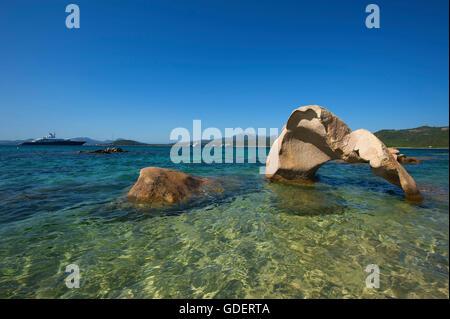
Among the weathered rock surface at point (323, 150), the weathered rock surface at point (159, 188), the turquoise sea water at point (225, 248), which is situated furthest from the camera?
the weathered rock surface at point (323, 150)

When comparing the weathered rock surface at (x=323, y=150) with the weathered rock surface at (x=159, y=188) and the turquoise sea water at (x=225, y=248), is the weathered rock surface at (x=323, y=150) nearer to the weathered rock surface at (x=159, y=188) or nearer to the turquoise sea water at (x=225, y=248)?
the turquoise sea water at (x=225, y=248)

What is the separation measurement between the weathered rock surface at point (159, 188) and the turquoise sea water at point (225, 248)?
0.59m

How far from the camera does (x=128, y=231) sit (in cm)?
462

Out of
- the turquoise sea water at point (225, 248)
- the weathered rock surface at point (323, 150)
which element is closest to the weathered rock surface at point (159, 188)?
the turquoise sea water at point (225, 248)

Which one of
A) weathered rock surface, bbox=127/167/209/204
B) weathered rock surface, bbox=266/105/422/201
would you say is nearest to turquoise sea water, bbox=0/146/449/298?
weathered rock surface, bbox=127/167/209/204

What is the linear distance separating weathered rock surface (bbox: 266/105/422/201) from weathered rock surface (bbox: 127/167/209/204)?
211 inches

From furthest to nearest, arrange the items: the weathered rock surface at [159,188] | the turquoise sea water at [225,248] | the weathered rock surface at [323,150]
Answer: the weathered rock surface at [323,150]
the weathered rock surface at [159,188]
the turquoise sea water at [225,248]

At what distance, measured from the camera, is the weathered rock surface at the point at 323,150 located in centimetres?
708

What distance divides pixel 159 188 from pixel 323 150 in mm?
8076

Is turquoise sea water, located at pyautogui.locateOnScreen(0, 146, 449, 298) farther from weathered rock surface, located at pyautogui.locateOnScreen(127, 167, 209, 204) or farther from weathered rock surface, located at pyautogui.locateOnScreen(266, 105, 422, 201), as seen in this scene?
weathered rock surface, located at pyautogui.locateOnScreen(266, 105, 422, 201)

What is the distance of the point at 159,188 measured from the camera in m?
7.01

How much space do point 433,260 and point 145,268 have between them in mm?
5132
